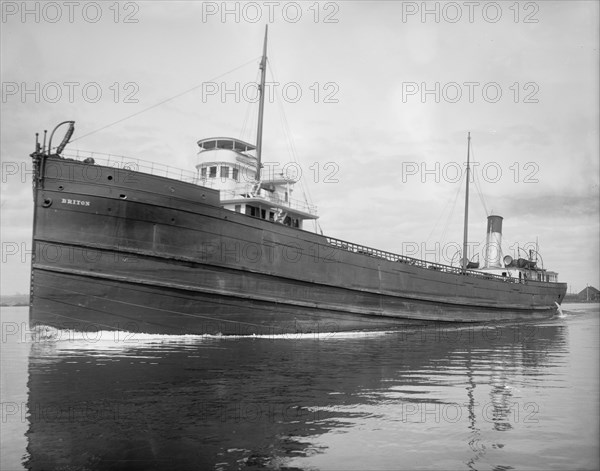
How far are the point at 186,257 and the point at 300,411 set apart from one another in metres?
10.3

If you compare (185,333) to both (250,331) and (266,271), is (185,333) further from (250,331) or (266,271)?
(266,271)

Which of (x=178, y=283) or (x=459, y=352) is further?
(x=178, y=283)

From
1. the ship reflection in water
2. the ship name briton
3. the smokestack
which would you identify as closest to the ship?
the ship name briton

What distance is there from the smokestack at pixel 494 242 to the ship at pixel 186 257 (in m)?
21.2

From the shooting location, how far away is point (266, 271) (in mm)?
18719

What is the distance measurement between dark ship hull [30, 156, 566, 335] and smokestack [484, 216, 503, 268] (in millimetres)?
24151

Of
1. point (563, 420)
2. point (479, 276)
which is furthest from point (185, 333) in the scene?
point (479, 276)

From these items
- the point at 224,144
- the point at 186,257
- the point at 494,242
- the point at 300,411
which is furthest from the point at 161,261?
the point at 494,242

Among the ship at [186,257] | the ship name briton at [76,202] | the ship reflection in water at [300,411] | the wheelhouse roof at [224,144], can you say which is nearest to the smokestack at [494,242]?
the ship at [186,257]

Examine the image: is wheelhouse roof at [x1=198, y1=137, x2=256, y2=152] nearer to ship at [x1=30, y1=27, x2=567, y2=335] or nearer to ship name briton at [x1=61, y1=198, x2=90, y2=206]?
ship at [x1=30, y1=27, x2=567, y2=335]

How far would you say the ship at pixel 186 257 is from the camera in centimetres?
1582

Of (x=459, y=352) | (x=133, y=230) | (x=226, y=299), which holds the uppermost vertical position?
(x=133, y=230)

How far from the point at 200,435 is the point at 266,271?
12558mm

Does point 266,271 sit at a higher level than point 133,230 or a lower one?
lower
